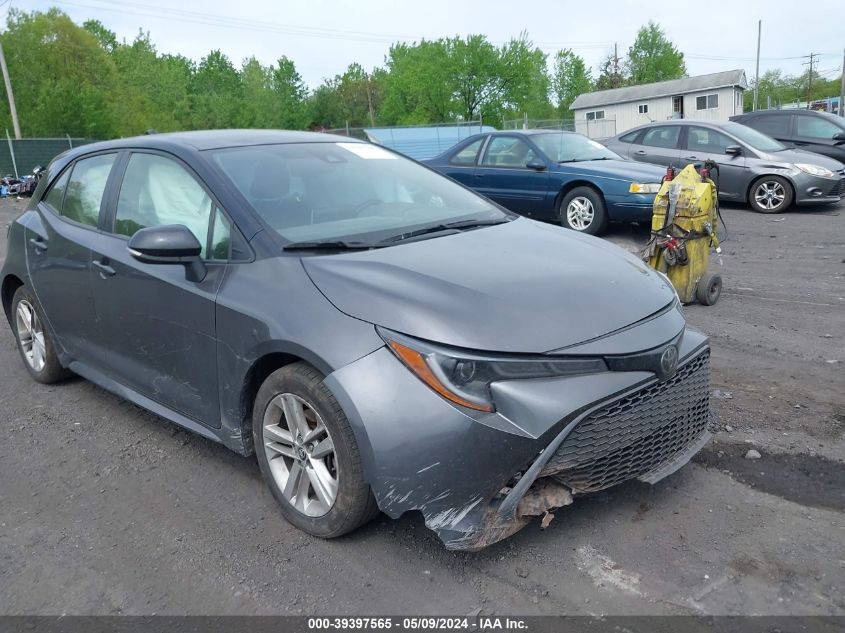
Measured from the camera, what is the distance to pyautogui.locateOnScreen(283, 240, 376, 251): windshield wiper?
126 inches

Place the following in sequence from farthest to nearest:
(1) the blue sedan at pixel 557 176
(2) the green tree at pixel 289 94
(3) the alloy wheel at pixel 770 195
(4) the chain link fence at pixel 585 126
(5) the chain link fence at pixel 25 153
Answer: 1. (2) the green tree at pixel 289 94
2. (4) the chain link fence at pixel 585 126
3. (5) the chain link fence at pixel 25 153
4. (3) the alloy wheel at pixel 770 195
5. (1) the blue sedan at pixel 557 176

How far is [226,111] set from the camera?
213 ft

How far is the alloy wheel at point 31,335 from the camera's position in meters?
4.98

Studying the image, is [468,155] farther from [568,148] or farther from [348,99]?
[348,99]

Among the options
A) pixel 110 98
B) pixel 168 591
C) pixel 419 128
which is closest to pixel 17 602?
pixel 168 591

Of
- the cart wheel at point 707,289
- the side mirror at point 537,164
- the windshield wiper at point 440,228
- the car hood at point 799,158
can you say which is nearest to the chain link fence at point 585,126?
the car hood at point 799,158

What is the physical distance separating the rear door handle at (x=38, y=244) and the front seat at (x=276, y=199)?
5.95 ft

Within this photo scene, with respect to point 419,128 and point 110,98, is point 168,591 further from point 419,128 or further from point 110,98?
point 110,98

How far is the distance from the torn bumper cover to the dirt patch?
986 millimetres

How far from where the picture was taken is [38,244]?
15.4 feet

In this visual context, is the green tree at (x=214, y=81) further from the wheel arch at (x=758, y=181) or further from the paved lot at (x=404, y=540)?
the paved lot at (x=404, y=540)

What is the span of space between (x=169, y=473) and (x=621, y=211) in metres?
7.26
